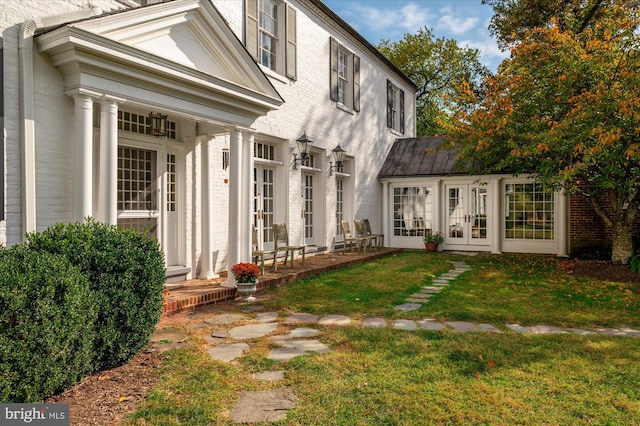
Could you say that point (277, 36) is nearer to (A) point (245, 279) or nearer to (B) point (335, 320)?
(A) point (245, 279)

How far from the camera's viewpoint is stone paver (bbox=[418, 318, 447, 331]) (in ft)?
15.8

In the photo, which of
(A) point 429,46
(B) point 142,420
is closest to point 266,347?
(B) point 142,420

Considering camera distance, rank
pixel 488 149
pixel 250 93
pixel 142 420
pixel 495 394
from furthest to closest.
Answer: pixel 488 149 < pixel 250 93 < pixel 495 394 < pixel 142 420

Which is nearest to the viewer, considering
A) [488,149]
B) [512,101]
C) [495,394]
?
[495,394]

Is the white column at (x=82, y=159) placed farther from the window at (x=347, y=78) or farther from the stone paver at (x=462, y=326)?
the window at (x=347, y=78)

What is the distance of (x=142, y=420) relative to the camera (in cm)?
273

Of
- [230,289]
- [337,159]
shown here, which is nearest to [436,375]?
[230,289]

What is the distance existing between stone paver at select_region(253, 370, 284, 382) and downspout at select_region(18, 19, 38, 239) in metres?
2.91

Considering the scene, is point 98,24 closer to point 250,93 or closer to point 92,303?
point 250,93

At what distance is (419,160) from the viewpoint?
14344 mm

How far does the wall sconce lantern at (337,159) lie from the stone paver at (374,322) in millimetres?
6784

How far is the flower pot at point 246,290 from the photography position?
20.5 feet

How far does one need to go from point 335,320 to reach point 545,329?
2.32 meters

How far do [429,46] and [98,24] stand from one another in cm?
2408
